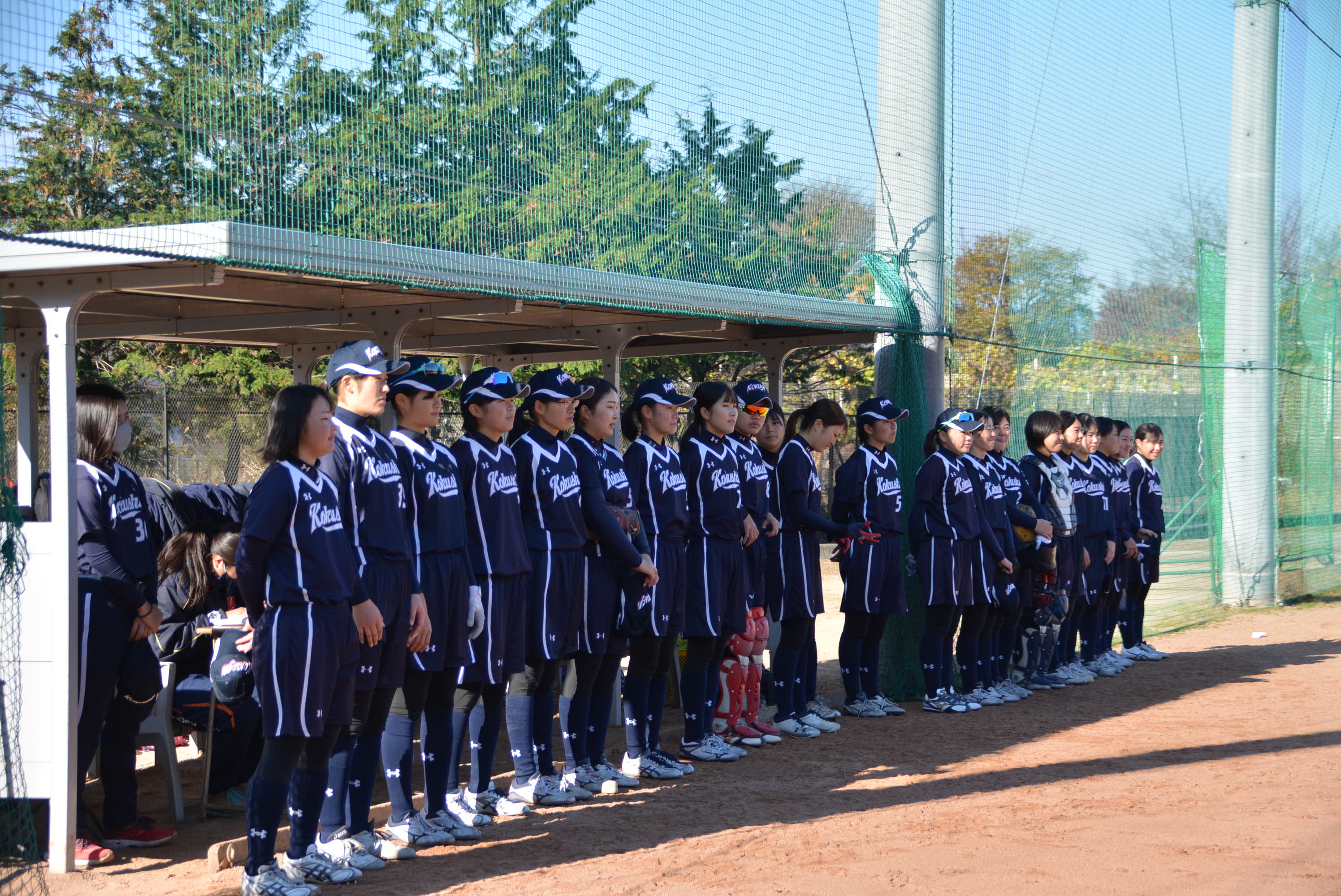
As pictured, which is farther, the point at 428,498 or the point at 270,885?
the point at 428,498

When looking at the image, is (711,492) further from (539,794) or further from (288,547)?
(288,547)

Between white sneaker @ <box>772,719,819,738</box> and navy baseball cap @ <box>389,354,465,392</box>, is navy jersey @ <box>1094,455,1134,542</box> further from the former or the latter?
navy baseball cap @ <box>389,354,465,392</box>

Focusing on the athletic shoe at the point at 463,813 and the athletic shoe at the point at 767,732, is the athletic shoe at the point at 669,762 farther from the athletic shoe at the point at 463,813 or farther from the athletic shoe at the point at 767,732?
the athletic shoe at the point at 463,813

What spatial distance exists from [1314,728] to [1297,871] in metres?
3.16

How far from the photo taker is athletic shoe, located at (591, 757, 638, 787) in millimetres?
5980

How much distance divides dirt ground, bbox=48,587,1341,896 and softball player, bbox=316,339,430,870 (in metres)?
0.28

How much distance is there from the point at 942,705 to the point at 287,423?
5270 mm

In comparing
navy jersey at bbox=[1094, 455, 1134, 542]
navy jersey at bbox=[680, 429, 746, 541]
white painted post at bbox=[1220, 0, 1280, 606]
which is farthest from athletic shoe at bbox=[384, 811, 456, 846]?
white painted post at bbox=[1220, 0, 1280, 606]

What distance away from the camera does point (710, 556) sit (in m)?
6.55

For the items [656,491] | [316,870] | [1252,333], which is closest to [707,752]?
[656,491]

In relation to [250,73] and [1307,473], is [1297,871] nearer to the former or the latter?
[250,73]

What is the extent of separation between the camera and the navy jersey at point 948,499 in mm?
7938

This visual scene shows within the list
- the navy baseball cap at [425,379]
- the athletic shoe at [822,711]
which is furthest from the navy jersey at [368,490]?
the athletic shoe at [822,711]

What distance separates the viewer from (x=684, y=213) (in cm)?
768
